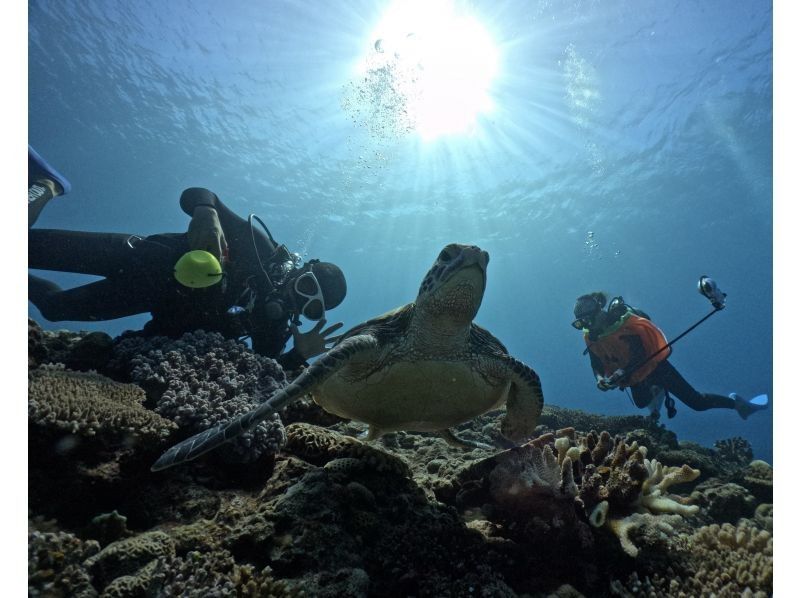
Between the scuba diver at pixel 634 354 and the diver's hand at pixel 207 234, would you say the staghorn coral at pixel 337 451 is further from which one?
the scuba diver at pixel 634 354

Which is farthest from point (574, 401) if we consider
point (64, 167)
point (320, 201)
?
point (64, 167)

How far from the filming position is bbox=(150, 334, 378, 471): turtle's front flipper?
6.76ft

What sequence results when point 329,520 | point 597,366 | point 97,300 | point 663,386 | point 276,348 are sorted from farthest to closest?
point 597,366 → point 663,386 → point 276,348 → point 97,300 → point 329,520

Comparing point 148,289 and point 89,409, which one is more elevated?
point 148,289

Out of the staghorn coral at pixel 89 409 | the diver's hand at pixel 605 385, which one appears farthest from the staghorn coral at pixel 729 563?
the diver's hand at pixel 605 385

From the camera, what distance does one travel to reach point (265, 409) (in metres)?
2.25

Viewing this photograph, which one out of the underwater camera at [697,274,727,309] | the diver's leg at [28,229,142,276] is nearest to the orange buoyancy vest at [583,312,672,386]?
the underwater camera at [697,274,727,309]

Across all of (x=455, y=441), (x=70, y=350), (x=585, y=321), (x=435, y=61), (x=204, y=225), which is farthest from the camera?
(x=435, y=61)

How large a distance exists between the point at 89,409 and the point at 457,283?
2.75 metres

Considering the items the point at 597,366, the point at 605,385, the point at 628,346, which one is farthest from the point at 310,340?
the point at 597,366

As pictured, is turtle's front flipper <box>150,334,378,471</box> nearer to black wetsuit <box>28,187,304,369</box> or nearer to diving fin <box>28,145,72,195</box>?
black wetsuit <box>28,187,304,369</box>

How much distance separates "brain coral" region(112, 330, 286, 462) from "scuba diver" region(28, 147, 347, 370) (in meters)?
0.97

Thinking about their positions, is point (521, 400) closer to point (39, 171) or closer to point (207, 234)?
point (207, 234)
